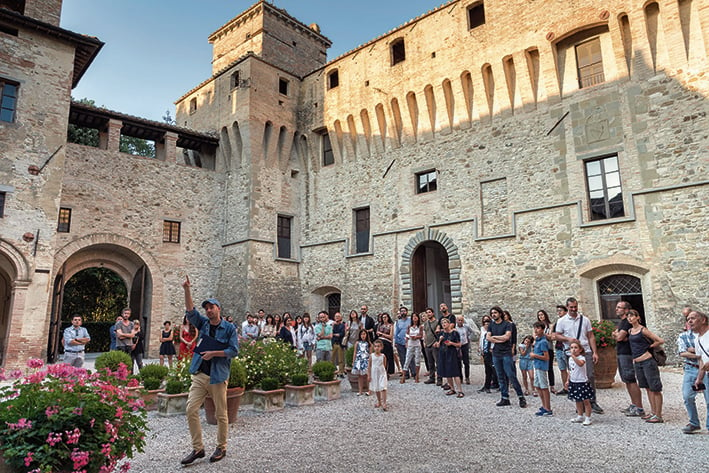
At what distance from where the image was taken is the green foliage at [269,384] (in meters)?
7.27

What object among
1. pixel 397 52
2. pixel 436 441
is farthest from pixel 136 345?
pixel 397 52

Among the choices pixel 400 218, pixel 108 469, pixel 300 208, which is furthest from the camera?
pixel 300 208

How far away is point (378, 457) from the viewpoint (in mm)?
4773

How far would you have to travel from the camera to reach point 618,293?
12023mm

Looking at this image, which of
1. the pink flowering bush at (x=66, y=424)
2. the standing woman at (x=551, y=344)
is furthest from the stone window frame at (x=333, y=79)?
the pink flowering bush at (x=66, y=424)

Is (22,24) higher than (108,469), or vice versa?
(22,24)

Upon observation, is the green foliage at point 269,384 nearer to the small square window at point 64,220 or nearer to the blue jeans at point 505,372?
the blue jeans at point 505,372

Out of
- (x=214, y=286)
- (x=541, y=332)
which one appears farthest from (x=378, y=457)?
(x=214, y=286)

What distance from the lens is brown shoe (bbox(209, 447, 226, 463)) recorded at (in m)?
4.66

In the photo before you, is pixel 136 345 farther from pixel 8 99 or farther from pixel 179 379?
pixel 8 99

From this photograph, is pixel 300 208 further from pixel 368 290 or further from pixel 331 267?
pixel 368 290

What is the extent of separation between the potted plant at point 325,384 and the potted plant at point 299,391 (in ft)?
1.35

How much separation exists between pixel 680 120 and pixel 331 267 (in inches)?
478

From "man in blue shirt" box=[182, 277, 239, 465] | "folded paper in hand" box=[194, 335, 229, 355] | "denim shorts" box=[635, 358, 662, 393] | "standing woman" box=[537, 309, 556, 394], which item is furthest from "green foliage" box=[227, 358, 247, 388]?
"denim shorts" box=[635, 358, 662, 393]
